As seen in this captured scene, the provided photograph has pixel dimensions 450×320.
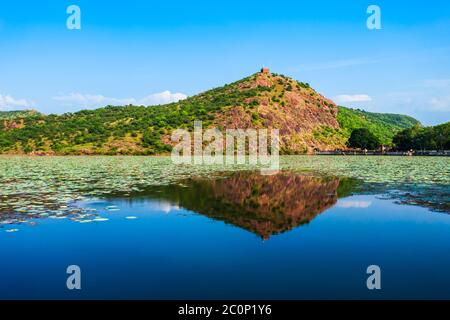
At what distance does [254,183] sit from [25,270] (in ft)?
74.6

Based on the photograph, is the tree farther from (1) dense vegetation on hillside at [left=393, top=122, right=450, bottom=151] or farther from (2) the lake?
(2) the lake

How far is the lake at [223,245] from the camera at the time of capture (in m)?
9.55

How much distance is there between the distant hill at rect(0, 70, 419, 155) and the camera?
125 m

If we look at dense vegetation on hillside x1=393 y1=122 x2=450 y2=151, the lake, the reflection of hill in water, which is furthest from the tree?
the lake

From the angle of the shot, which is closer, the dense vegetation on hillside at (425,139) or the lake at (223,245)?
the lake at (223,245)

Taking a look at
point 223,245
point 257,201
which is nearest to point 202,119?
point 257,201

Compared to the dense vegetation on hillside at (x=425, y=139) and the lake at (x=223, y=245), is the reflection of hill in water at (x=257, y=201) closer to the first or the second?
the lake at (x=223, y=245)

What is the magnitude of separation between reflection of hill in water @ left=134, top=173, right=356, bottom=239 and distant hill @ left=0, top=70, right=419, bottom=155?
299 feet

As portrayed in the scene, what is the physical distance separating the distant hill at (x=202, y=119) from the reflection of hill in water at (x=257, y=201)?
299 ft

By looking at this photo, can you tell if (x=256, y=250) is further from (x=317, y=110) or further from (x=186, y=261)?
(x=317, y=110)

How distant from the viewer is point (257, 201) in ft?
74.4

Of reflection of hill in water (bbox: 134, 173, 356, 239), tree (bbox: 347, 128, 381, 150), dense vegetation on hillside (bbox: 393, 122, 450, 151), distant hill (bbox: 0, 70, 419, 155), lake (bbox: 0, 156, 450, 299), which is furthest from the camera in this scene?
tree (bbox: 347, 128, 381, 150)

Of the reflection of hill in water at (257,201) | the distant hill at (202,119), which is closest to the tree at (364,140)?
the distant hill at (202,119)
